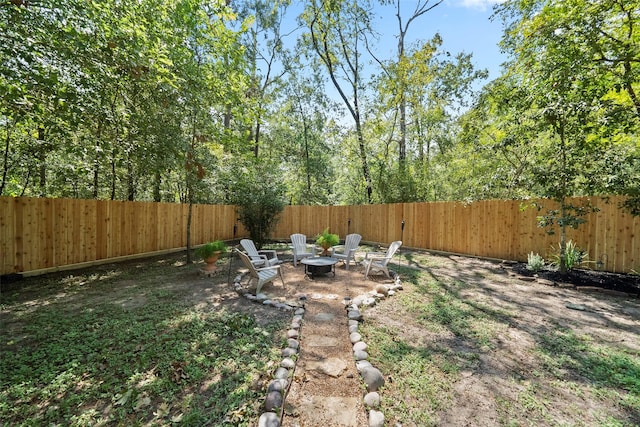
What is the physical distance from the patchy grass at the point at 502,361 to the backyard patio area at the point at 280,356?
13 millimetres

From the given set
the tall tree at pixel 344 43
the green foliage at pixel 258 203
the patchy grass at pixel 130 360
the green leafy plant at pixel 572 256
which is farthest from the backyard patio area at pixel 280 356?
the tall tree at pixel 344 43

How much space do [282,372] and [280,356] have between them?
0.30 m

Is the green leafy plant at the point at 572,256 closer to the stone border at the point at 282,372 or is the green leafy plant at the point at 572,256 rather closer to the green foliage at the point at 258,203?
the stone border at the point at 282,372

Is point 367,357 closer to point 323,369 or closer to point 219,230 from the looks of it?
point 323,369

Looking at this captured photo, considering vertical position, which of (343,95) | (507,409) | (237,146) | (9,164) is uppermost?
(343,95)

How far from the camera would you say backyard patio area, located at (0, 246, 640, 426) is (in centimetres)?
186

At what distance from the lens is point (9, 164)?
20.1 feet

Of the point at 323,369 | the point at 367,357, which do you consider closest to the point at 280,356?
the point at 323,369

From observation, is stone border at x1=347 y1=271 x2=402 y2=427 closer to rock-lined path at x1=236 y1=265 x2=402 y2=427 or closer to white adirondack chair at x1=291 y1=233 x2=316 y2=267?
rock-lined path at x1=236 y1=265 x2=402 y2=427

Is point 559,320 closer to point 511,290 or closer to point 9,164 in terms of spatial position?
point 511,290

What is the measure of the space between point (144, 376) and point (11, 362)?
1255 mm

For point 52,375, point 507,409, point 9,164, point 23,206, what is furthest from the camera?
point 9,164

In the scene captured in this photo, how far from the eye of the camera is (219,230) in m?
10.8

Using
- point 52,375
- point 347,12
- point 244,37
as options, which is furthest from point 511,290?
point 244,37
